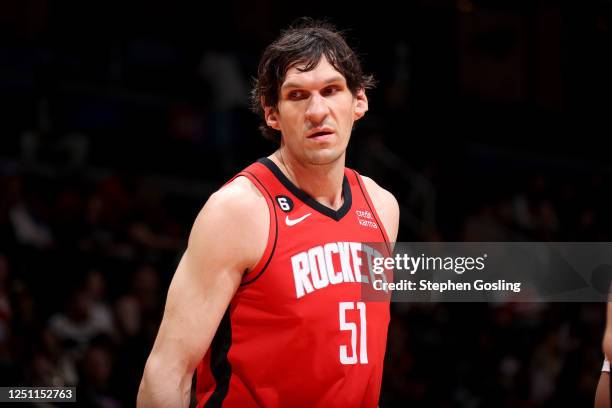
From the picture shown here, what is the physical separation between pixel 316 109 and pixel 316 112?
0.04ft

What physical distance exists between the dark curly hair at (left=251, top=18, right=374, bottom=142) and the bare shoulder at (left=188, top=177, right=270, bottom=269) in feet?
1.57

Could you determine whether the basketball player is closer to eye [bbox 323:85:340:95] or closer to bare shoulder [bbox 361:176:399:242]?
bare shoulder [bbox 361:176:399:242]

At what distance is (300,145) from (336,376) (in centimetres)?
91

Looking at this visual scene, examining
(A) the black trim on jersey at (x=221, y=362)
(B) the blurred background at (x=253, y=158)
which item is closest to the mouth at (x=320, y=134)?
(A) the black trim on jersey at (x=221, y=362)

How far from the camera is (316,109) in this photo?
3.40 meters

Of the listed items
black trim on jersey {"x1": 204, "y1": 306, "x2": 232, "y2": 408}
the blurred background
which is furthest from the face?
the blurred background

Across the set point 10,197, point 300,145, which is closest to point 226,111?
point 10,197

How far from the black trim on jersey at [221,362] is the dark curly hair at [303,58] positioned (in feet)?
3.03

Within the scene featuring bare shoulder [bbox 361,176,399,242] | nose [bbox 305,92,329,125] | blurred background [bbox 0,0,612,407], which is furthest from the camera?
blurred background [bbox 0,0,612,407]

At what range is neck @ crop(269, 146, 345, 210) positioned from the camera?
359 cm

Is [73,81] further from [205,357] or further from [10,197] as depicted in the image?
[205,357]

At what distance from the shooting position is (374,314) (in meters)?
3.47

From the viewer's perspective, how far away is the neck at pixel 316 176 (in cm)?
359

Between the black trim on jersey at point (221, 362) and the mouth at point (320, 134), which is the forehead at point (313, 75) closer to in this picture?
the mouth at point (320, 134)
